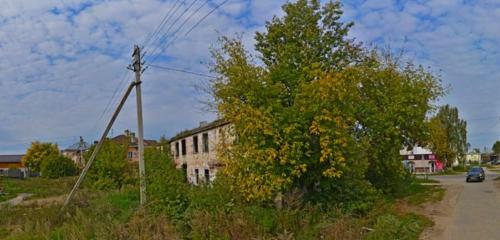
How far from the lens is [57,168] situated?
61.1 m

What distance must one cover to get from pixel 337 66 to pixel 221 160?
5.94 m

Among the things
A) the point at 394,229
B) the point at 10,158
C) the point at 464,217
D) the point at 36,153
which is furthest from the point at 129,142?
the point at 10,158

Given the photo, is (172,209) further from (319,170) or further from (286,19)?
(286,19)

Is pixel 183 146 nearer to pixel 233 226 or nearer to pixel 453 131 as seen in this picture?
pixel 233 226

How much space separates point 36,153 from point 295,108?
241 ft

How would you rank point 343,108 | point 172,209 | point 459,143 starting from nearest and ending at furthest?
point 172,209
point 343,108
point 459,143

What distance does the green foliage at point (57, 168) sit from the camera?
60.7 metres

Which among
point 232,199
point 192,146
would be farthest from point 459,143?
point 232,199

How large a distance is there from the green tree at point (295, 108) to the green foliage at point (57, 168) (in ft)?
166

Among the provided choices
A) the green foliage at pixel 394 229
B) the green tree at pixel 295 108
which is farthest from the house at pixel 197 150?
the green foliage at pixel 394 229

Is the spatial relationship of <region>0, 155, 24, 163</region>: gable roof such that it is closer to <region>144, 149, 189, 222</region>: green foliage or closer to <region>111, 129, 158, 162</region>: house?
<region>111, 129, 158, 162</region>: house

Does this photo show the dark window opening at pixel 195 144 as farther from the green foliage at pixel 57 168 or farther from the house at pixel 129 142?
the green foliage at pixel 57 168

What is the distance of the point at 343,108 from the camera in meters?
15.1

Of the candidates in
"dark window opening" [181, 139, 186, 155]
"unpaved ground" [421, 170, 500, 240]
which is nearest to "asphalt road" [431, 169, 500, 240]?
"unpaved ground" [421, 170, 500, 240]
